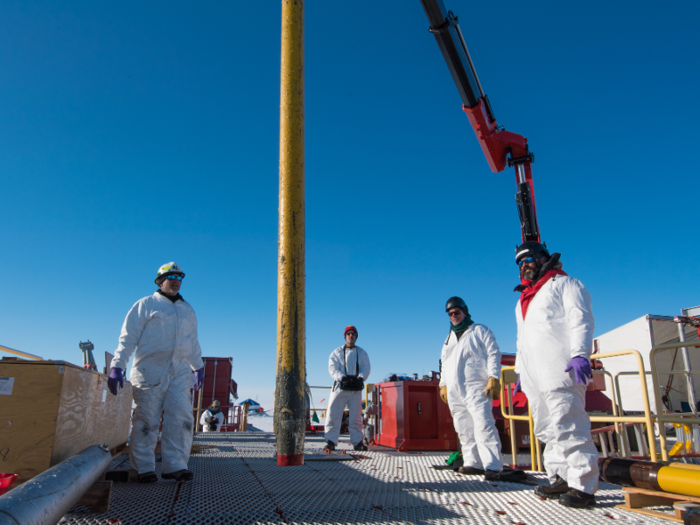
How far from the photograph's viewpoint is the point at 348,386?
710 cm

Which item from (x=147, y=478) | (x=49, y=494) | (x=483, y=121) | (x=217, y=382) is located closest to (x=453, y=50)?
(x=483, y=121)

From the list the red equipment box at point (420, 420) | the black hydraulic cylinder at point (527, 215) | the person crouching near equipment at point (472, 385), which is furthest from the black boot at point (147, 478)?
the black hydraulic cylinder at point (527, 215)

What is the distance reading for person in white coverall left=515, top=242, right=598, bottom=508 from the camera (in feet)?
9.80

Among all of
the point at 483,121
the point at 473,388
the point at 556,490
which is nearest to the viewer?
the point at 556,490

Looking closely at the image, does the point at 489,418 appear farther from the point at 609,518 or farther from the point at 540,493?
the point at 609,518

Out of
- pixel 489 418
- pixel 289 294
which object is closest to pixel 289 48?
pixel 289 294

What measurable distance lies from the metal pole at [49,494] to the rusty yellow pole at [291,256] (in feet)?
5.45

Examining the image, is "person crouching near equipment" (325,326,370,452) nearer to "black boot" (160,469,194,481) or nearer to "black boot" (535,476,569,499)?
"black boot" (160,469,194,481)

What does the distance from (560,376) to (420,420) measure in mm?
4701

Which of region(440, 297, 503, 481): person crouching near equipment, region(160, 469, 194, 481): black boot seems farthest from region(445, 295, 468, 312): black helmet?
region(160, 469, 194, 481): black boot

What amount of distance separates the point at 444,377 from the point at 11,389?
3989mm

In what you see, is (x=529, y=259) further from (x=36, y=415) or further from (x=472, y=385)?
(x=36, y=415)

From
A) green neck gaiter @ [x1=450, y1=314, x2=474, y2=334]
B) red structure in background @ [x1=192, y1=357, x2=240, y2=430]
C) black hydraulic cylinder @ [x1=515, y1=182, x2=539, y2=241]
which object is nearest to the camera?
green neck gaiter @ [x1=450, y1=314, x2=474, y2=334]

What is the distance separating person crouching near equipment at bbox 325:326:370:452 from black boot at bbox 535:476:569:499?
4.09 meters
